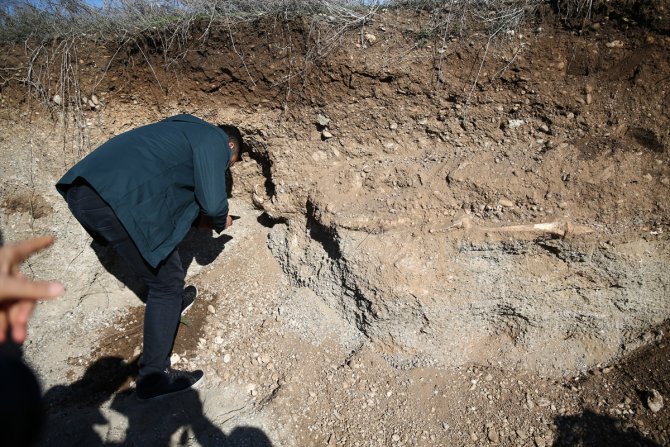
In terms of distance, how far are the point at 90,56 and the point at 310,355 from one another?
261cm

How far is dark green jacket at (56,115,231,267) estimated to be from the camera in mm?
2043

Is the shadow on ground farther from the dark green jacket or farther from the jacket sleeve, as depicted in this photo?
the jacket sleeve

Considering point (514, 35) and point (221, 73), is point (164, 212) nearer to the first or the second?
point (221, 73)

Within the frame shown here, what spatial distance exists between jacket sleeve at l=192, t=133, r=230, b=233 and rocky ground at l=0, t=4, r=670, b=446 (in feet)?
2.00

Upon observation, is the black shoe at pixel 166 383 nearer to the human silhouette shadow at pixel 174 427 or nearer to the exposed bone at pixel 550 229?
the human silhouette shadow at pixel 174 427

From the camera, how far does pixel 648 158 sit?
232cm

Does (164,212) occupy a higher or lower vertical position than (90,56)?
lower

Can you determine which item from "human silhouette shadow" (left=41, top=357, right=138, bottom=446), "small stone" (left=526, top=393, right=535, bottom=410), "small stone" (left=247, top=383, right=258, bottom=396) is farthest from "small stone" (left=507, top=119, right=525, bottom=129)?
"human silhouette shadow" (left=41, top=357, right=138, bottom=446)

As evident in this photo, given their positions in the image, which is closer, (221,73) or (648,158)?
(648,158)

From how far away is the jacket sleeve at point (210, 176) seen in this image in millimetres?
2297

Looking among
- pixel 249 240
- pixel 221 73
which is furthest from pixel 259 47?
pixel 249 240

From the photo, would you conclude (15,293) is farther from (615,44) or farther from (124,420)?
(615,44)

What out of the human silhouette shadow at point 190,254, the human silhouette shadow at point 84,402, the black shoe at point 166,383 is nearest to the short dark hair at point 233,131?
the human silhouette shadow at point 190,254

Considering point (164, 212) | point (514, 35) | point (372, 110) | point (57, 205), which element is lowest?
point (57, 205)
